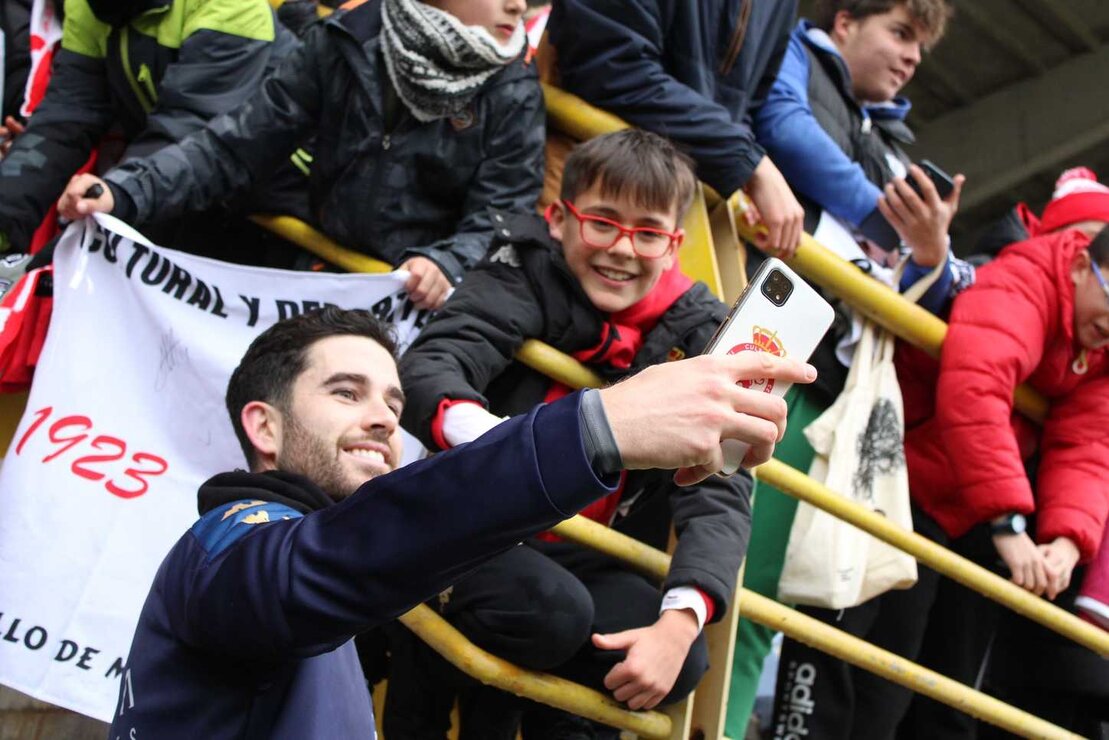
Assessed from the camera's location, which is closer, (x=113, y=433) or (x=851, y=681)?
(x=113, y=433)

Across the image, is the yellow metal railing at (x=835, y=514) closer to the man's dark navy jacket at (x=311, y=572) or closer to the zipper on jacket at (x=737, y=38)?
the zipper on jacket at (x=737, y=38)

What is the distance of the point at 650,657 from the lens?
6.47 feet

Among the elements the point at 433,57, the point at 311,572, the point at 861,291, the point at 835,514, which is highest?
the point at 311,572

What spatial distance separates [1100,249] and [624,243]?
1.43 m

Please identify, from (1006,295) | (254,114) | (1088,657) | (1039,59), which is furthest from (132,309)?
(1039,59)

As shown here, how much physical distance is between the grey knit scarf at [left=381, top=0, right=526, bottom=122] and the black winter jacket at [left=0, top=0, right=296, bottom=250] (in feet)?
1.39

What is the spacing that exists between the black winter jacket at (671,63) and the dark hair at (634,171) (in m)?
0.31

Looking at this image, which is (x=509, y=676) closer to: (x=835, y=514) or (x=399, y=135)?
(x=835, y=514)

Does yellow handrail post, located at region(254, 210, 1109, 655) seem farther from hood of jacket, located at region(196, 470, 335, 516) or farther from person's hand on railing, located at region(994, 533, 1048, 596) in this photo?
hood of jacket, located at region(196, 470, 335, 516)

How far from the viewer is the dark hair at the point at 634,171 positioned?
229cm

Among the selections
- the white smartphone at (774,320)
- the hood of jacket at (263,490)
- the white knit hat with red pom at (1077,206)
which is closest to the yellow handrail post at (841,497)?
the hood of jacket at (263,490)

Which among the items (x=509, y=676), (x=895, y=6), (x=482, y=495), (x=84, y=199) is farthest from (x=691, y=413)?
(x=895, y=6)

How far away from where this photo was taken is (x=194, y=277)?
7.97ft

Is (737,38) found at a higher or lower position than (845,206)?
higher
